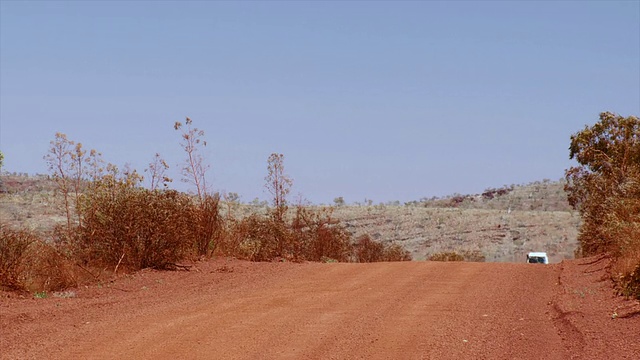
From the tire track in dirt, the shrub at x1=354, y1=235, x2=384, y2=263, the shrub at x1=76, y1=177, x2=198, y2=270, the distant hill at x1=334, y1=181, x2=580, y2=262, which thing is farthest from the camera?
the distant hill at x1=334, y1=181, x2=580, y2=262

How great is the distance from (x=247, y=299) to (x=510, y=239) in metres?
52.1

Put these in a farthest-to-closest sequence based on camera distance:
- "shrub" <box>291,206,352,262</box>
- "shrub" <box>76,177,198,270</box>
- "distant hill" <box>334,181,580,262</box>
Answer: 1. "distant hill" <box>334,181,580,262</box>
2. "shrub" <box>291,206,352,262</box>
3. "shrub" <box>76,177,198,270</box>

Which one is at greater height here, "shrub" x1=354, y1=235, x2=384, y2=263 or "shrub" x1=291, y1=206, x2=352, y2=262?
"shrub" x1=291, y1=206, x2=352, y2=262

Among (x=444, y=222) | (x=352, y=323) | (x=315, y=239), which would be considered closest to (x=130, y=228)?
(x=352, y=323)

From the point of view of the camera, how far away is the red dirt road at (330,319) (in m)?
11.6

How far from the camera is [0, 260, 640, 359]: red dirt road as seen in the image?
11.6 meters

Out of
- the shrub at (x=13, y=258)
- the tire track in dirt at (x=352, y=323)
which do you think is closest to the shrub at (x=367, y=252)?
the tire track in dirt at (x=352, y=323)

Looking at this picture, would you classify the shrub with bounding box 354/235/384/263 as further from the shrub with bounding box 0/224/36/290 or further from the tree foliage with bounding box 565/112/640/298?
the shrub with bounding box 0/224/36/290

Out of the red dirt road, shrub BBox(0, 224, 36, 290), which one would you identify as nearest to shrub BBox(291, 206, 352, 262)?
the red dirt road

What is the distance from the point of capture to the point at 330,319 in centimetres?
1427

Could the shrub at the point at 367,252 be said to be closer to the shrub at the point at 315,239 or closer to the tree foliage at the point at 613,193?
the shrub at the point at 315,239

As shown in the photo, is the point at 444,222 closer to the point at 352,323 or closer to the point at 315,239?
the point at 315,239

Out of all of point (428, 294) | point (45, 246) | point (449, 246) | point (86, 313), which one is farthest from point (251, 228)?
point (449, 246)

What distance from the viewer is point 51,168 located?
26125 millimetres
